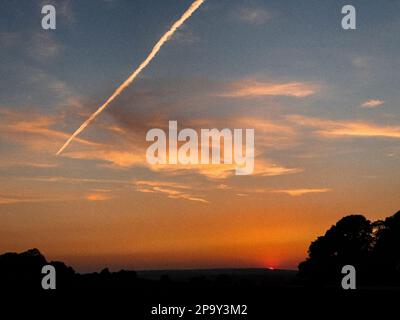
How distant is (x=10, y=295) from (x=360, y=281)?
156 feet

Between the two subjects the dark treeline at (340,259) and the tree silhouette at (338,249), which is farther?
the tree silhouette at (338,249)

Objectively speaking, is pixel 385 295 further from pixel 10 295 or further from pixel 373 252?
pixel 373 252

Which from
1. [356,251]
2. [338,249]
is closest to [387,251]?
[356,251]

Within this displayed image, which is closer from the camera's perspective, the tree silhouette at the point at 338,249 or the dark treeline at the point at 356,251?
the dark treeline at the point at 356,251

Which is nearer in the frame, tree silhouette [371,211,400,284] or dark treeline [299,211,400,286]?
tree silhouette [371,211,400,284]

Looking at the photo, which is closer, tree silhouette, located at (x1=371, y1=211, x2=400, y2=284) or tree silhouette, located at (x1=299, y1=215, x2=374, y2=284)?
tree silhouette, located at (x1=371, y1=211, x2=400, y2=284)

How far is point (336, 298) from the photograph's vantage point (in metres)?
39.9

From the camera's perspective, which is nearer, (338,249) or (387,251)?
(387,251)

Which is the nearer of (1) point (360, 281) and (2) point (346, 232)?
(1) point (360, 281)

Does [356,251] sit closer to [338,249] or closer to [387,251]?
[338,249]

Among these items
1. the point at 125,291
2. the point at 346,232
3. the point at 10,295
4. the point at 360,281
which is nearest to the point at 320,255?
the point at 346,232

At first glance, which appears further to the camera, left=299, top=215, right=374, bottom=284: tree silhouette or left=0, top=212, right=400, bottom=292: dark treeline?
left=299, top=215, right=374, bottom=284: tree silhouette

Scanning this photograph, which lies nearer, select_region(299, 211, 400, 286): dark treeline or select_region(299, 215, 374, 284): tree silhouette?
Result: select_region(299, 211, 400, 286): dark treeline
